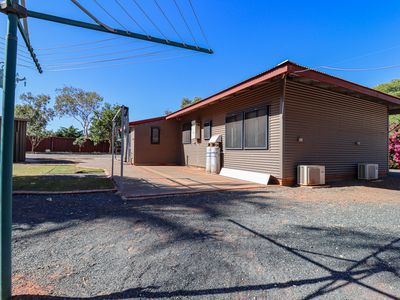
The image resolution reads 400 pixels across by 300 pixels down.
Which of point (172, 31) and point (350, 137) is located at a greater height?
point (172, 31)

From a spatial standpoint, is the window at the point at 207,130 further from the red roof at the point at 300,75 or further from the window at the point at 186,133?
the red roof at the point at 300,75

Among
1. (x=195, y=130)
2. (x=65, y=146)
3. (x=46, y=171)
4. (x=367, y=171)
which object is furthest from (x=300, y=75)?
(x=65, y=146)

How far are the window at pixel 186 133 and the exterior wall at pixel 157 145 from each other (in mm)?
650

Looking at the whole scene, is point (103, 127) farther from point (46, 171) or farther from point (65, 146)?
point (46, 171)

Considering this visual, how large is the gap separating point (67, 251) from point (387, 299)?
2.97m

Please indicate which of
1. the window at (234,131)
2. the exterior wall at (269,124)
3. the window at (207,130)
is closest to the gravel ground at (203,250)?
the exterior wall at (269,124)

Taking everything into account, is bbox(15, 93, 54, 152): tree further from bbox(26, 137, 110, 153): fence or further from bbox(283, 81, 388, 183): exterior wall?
bbox(283, 81, 388, 183): exterior wall

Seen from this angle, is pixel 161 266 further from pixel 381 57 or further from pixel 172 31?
pixel 381 57

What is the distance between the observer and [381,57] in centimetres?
862

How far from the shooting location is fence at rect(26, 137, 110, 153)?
29694 millimetres

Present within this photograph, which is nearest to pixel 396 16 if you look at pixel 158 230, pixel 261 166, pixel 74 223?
pixel 261 166

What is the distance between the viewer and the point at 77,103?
36562mm

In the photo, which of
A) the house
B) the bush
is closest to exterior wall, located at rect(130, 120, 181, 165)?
the house

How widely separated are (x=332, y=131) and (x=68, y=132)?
35.2m
